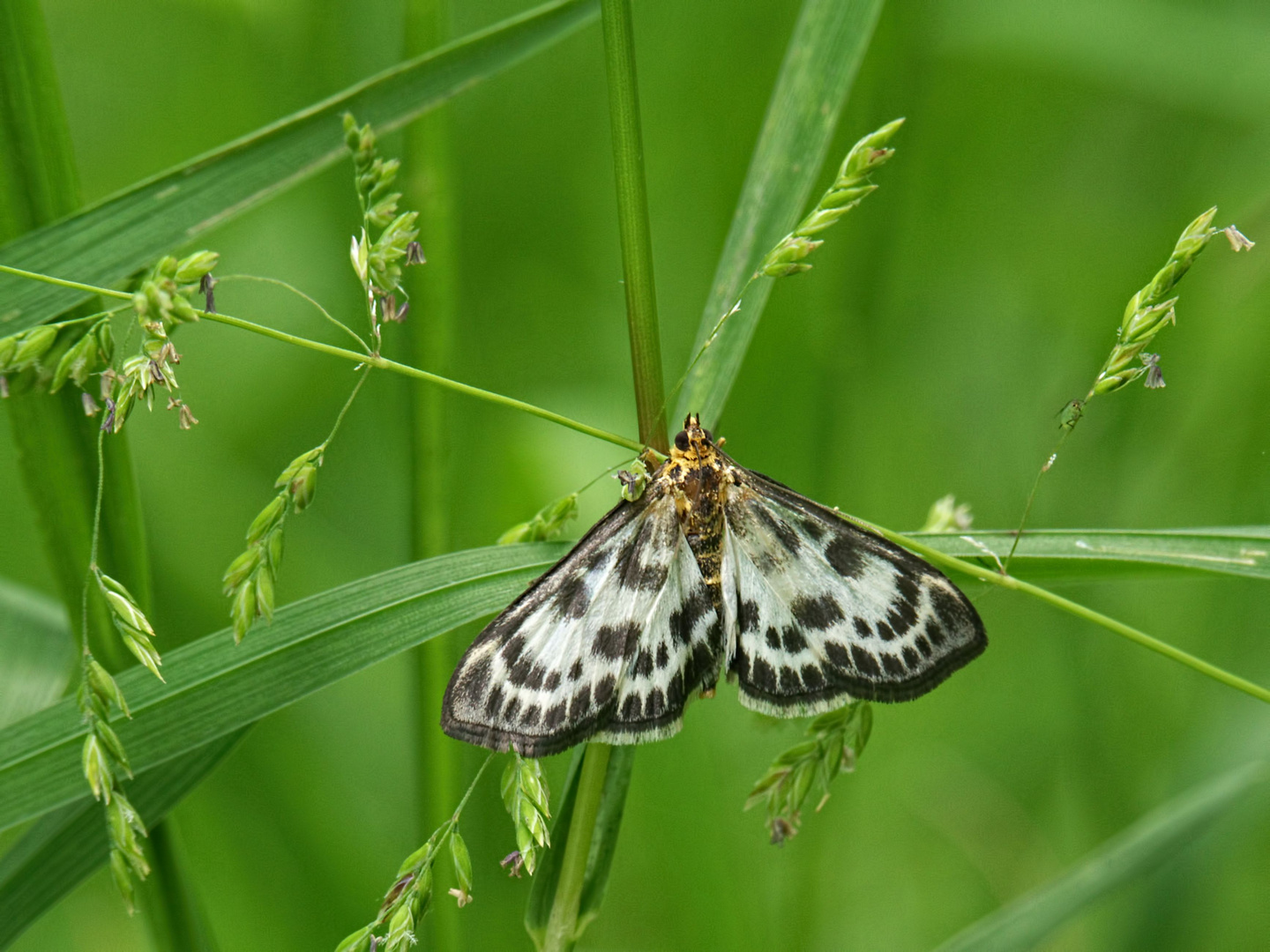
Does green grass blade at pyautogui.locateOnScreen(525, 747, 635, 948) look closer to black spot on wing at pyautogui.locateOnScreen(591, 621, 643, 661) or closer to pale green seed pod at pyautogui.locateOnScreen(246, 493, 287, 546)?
black spot on wing at pyautogui.locateOnScreen(591, 621, 643, 661)

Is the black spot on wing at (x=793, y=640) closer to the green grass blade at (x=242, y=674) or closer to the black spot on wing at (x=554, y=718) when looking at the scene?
the black spot on wing at (x=554, y=718)

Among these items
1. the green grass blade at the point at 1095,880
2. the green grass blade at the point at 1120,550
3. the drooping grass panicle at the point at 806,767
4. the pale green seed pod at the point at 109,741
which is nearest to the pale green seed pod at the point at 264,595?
the pale green seed pod at the point at 109,741

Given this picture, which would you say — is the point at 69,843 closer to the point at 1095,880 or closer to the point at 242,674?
the point at 242,674

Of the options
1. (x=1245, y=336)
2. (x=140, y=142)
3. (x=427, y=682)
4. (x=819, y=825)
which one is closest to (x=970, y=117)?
(x=1245, y=336)

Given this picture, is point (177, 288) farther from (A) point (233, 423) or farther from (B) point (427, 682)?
(A) point (233, 423)

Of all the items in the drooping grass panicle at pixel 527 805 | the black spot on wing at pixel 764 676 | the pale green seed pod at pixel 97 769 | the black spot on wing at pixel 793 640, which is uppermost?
the black spot on wing at pixel 793 640

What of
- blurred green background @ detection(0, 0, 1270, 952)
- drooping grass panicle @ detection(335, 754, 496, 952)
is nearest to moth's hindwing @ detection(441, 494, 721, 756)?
drooping grass panicle @ detection(335, 754, 496, 952)

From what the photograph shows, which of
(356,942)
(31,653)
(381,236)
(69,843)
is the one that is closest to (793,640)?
(356,942)
